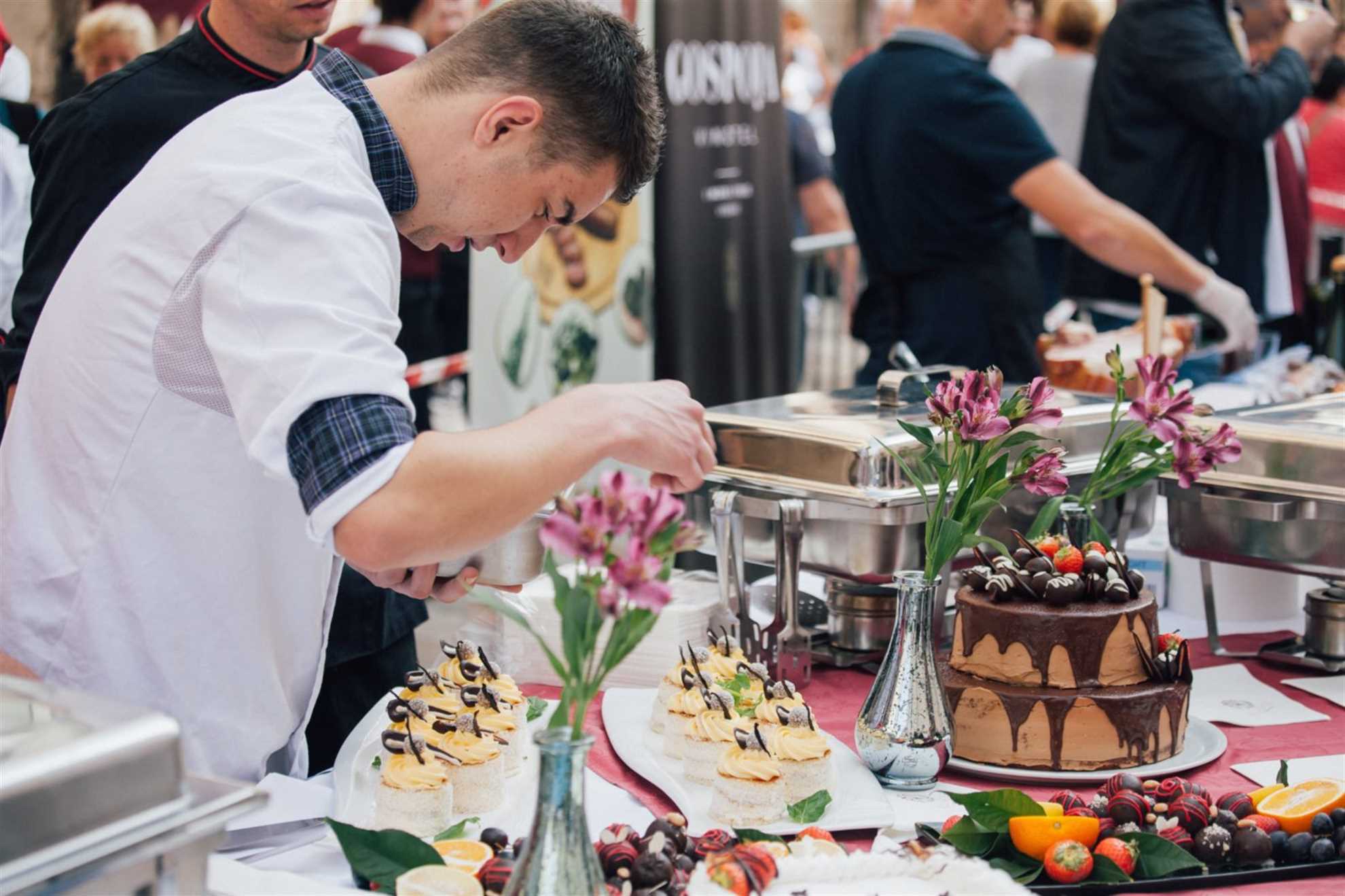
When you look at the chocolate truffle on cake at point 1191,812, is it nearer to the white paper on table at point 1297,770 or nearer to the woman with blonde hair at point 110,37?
the white paper on table at point 1297,770

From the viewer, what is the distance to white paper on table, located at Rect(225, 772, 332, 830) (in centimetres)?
137

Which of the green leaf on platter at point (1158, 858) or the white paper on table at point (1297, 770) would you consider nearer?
the green leaf on platter at point (1158, 858)

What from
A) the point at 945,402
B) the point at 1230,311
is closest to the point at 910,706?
the point at 945,402

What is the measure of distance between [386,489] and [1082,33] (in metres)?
4.58

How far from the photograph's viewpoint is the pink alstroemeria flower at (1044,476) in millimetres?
1642

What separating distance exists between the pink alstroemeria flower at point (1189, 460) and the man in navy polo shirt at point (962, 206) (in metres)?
1.55

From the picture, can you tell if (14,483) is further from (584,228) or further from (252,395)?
(584,228)

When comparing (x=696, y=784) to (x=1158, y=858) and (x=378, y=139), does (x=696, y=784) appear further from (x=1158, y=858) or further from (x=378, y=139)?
(x=378, y=139)

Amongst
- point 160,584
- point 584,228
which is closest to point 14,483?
point 160,584

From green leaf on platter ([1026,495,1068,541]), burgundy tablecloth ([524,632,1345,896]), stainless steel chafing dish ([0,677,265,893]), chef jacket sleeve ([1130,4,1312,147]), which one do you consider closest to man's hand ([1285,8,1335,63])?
chef jacket sleeve ([1130,4,1312,147])

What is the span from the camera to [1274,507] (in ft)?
6.52

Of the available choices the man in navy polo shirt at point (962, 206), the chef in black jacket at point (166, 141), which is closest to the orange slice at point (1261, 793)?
the chef in black jacket at point (166, 141)

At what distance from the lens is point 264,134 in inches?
51.2

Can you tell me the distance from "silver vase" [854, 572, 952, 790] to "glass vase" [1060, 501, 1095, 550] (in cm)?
46
